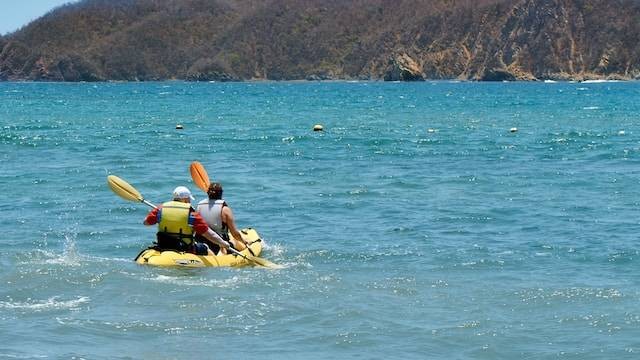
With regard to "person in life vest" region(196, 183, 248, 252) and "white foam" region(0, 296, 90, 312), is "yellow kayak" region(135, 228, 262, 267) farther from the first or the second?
"white foam" region(0, 296, 90, 312)

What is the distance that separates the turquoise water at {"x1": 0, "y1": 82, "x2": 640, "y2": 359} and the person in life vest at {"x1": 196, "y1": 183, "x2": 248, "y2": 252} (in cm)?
75

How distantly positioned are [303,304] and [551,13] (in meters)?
155

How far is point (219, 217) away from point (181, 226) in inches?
31.7

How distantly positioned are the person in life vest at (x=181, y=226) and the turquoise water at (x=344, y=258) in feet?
1.76

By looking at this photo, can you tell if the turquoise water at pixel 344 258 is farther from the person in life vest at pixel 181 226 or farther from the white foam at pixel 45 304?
the person in life vest at pixel 181 226

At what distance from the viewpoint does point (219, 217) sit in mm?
16078

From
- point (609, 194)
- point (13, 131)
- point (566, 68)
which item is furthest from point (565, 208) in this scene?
point (566, 68)

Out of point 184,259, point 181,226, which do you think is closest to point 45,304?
point 184,259

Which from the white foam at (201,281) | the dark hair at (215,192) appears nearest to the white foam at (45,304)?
the white foam at (201,281)

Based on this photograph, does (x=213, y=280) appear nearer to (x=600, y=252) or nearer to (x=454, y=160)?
(x=600, y=252)

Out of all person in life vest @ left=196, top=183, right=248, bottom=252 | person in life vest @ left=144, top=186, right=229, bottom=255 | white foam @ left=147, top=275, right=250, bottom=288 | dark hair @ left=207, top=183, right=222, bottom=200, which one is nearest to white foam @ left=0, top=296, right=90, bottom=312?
white foam @ left=147, top=275, right=250, bottom=288

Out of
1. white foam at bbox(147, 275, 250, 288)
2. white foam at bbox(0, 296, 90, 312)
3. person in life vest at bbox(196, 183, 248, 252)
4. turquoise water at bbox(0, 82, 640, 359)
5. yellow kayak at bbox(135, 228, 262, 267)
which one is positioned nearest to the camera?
turquoise water at bbox(0, 82, 640, 359)

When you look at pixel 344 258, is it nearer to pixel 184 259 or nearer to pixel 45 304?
pixel 184 259

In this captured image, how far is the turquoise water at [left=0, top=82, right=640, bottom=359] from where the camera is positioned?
11.8 m
